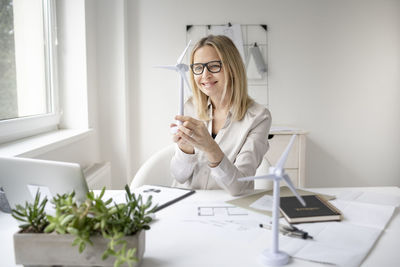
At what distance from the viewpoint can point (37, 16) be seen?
2305 millimetres

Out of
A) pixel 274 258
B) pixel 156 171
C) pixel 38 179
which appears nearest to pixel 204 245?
pixel 274 258

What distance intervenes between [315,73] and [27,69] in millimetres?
2327

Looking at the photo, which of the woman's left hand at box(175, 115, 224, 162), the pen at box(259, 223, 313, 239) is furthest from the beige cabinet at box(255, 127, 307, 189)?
the pen at box(259, 223, 313, 239)

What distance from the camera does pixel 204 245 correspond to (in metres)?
0.97

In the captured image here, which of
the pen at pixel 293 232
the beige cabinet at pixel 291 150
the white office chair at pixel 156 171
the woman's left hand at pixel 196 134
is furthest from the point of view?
the beige cabinet at pixel 291 150

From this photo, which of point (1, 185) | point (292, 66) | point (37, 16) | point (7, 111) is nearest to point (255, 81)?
point (292, 66)

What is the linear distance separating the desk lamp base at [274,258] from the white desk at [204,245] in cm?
2

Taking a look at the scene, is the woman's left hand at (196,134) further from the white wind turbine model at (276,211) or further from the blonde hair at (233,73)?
the white wind turbine model at (276,211)

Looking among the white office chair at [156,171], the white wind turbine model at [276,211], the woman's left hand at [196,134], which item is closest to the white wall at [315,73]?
the white office chair at [156,171]

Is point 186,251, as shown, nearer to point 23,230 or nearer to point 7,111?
point 23,230

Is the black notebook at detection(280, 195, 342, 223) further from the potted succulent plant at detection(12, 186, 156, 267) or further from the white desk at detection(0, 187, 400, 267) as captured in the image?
the potted succulent plant at detection(12, 186, 156, 267)

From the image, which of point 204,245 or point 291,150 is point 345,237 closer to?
point 204,245

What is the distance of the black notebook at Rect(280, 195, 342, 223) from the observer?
3.71ft

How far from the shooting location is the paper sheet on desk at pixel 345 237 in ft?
2.91
